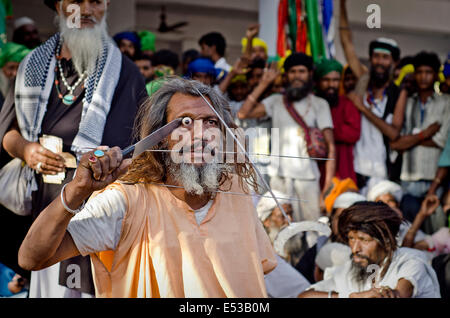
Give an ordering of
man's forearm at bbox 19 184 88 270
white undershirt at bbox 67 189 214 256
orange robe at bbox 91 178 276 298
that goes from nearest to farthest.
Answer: man's forearm at bbox 19 184 88 270 → white undershirt at bbox 67 189 214 256 → orange robe at bbox 91 178 276 298

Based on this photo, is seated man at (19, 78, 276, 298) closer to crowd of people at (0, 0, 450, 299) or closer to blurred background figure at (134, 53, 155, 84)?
crowd of people at (0, 0, 450, 299)

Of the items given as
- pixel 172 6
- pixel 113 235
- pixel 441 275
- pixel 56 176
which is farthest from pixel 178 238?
pixel 172 6

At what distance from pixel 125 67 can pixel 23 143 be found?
673mm

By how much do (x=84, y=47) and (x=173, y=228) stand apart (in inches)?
63.2

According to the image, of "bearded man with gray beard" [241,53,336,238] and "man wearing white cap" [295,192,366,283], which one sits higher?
"bearded man with gray beard" [241,53,336,238]

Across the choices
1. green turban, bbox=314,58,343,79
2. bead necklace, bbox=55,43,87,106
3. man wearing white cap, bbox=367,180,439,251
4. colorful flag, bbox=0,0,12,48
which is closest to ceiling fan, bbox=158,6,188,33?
colorful flag, bbox=0,0,12,48

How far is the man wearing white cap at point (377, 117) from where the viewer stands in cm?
594

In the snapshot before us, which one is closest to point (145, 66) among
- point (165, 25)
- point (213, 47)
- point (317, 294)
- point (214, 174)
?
point (213, 47)

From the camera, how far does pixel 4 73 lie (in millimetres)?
5988

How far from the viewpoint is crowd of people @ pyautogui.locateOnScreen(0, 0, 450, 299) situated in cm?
242

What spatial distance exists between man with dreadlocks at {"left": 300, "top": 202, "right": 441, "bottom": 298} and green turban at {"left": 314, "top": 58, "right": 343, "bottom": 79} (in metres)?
2.23

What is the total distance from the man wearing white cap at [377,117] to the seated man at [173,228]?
134 inches

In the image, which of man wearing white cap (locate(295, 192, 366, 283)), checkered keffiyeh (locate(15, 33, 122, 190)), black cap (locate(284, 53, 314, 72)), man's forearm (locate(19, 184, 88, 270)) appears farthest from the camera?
black cap (locate(284, 53, 314, 72))
